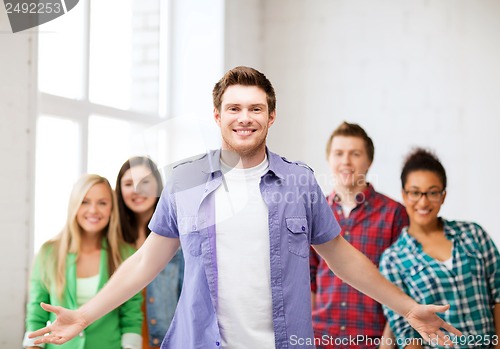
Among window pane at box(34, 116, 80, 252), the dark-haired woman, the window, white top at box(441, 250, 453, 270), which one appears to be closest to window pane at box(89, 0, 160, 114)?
the window

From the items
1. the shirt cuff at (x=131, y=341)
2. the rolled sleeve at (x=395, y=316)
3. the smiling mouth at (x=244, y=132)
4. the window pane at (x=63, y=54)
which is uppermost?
the window pane at (x=63, y=54)

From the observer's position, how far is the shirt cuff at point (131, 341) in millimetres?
1990

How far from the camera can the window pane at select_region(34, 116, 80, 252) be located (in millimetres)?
2055

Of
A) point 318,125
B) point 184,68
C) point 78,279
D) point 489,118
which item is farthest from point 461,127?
point 78,279

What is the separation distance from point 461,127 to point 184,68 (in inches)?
44.4

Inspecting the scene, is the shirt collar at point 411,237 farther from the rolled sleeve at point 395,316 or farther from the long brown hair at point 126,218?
the long brown hair at point 126,218

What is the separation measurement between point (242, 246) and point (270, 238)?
62 millimetres

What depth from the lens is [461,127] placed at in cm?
262

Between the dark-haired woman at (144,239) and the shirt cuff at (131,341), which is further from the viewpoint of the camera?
the dark-haired woman at (144,239)

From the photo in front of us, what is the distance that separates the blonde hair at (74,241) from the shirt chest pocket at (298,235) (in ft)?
2.42

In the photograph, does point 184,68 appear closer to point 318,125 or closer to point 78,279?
point 318,125

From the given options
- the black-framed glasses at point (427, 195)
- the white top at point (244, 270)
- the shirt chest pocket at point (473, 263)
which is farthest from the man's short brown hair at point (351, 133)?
the white top at point (244, 270)

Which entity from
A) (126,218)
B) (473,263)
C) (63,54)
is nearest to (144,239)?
(126,218)

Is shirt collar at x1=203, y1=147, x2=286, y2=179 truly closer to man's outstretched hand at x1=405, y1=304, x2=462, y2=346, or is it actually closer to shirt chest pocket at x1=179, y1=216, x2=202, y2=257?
shirt chest pocket at x1=179, y1=216, x2=202, y2=257
